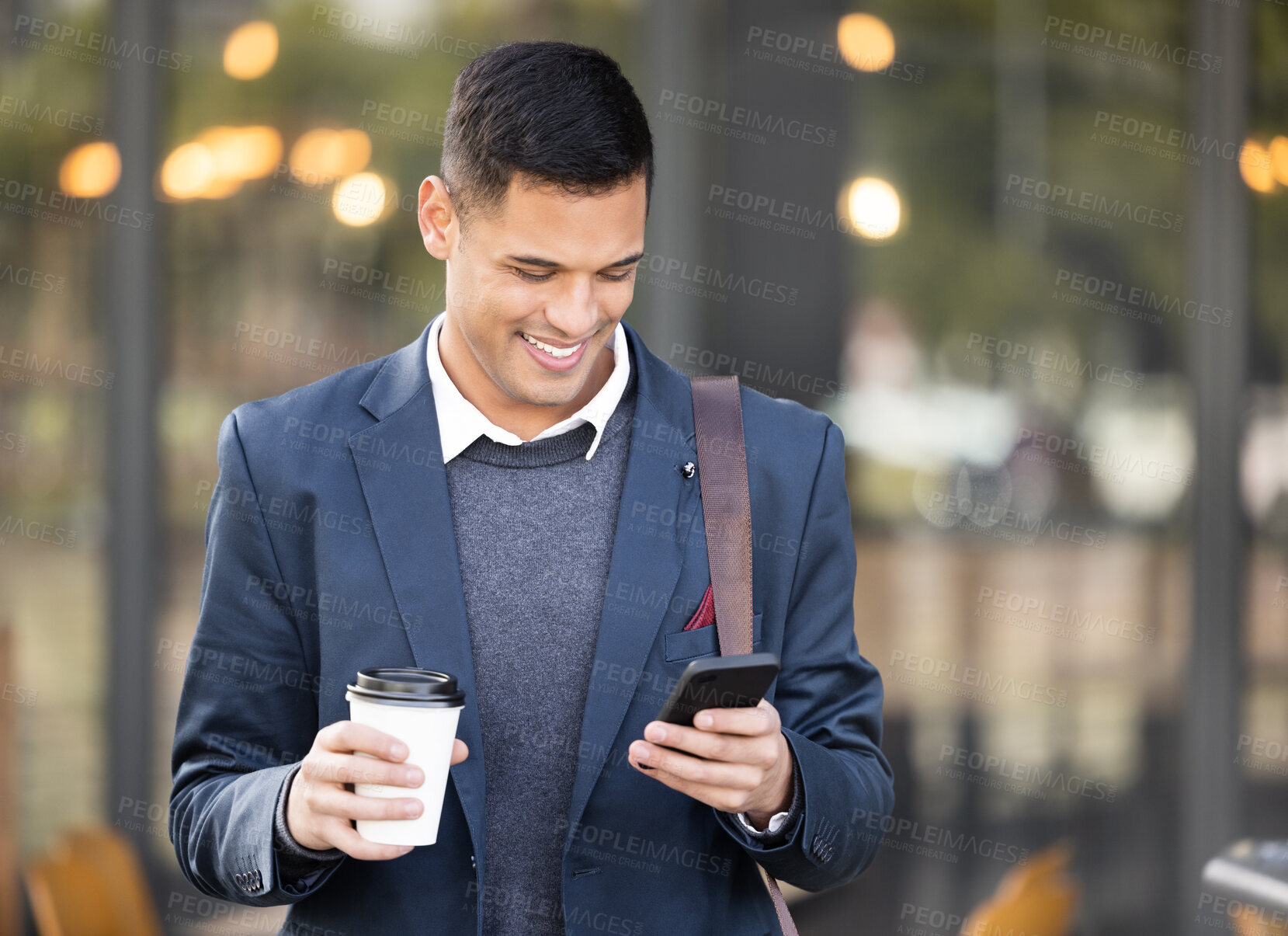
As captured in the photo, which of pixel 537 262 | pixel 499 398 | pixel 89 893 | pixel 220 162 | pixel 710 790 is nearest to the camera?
pixel 710 790

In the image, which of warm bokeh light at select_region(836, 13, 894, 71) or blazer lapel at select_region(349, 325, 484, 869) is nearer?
blazer lapel at select_region(349, 325, 484, 869)

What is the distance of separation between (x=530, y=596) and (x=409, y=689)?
376 millimetres

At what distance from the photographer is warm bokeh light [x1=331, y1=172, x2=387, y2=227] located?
4.20 m

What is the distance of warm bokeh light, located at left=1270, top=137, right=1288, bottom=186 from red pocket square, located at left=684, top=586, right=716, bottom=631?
3914 mm

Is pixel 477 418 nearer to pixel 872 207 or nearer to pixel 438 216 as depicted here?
pixel 438 216

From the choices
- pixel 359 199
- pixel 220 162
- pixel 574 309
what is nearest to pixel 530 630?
pixel 574 309

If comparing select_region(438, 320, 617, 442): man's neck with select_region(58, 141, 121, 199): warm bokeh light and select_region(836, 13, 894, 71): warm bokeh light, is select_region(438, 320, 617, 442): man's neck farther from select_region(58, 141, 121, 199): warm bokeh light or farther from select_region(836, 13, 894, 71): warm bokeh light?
select_region(836, 13, 894, 71): warm bokeh light

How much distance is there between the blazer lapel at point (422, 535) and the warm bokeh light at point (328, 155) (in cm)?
267

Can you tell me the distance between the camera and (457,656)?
158cm

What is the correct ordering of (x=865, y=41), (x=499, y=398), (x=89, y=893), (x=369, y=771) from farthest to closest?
(x=865, y=41) < (x=89, y=893) < (x=499, y=398) < (x=369, y=771)

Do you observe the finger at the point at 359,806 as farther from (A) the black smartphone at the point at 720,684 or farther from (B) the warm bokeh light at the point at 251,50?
(B) the warm bokeh light at the point at 251,50

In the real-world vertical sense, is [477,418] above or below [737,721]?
above

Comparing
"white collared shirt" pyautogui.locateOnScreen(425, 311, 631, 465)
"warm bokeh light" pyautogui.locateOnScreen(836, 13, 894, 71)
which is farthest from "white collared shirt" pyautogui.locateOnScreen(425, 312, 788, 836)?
"warm bokeh light" pyautogui.locateOnScreen(836, 13, 894, 71)

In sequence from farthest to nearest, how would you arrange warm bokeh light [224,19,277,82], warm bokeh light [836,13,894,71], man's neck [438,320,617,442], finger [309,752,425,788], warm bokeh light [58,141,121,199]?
warm bokeh light [836,13,894,71] → warm bokeh light [224,19,277,82] → warm bokeh light [58,141,121,199] → man's neck [438,320,617,442] → finger [309,752,425,788]
